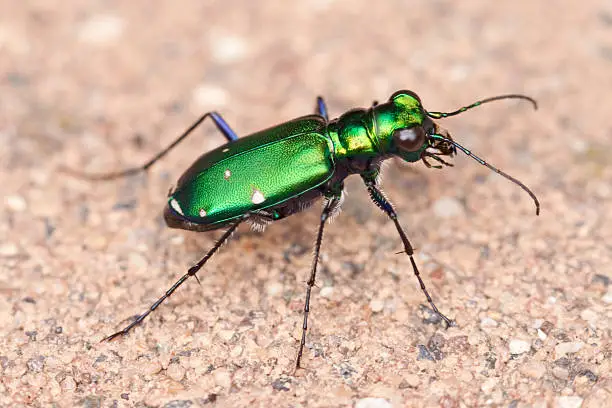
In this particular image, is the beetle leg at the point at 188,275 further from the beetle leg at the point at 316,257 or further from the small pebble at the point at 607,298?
the small pebble at the point at 607,298

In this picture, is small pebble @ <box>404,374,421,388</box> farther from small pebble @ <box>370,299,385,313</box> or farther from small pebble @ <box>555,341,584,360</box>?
small pebble @ <box>555,341,584,360</box>

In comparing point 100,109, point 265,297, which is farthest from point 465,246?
point 100,109

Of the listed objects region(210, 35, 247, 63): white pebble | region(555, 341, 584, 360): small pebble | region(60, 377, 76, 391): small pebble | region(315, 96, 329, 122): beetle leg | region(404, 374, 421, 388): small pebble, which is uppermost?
region(210, 35, 247, 63): white pebble

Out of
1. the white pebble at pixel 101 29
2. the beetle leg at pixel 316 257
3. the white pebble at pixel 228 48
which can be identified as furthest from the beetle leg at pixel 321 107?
the white pebble at pixel 101 29

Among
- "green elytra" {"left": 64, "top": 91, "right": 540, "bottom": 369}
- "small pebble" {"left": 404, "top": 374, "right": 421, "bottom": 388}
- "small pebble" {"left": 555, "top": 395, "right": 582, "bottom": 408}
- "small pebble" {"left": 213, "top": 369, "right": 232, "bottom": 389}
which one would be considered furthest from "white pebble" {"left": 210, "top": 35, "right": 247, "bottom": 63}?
"small pebble" {"left": 555, "top": 395, "right": 582, "bottom": 408}

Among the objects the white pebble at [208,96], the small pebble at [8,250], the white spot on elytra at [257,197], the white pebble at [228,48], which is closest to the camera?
the white spot on elytra at [257,197]

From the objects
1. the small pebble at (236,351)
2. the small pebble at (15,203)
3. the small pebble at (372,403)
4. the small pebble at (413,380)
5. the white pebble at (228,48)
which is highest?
the white pebble at (228,48)

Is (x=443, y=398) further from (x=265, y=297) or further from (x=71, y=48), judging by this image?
(x=71, y=48)

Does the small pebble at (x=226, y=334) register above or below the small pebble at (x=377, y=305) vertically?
Answer: below
